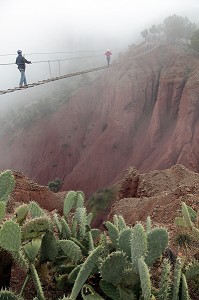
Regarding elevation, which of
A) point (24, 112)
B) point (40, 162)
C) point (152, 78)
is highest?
point (152, 78)

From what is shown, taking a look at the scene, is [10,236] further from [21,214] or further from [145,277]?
[145,277]

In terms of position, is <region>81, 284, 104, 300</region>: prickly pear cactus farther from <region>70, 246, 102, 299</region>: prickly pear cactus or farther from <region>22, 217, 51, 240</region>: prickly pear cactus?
<region>22, 217, 51, 240</region>: prickly pear cactus

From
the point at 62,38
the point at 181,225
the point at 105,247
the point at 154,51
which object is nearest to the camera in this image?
the point at 105,247

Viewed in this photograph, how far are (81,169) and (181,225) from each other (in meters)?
30.9

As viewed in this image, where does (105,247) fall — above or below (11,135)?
above

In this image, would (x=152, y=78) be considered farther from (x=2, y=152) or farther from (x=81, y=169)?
(x=2, y=152)

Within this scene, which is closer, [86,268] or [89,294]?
[86,268]

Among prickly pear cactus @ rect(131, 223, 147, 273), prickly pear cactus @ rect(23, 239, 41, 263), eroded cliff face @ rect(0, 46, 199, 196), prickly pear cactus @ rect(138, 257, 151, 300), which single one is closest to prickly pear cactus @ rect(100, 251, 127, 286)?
prickly pear cactus @ rect(131, 223, 147, 273)

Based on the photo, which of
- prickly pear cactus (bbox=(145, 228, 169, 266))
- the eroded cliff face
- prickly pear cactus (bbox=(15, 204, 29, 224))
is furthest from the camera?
the eroded cliff face

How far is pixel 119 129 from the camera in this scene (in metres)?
38.8

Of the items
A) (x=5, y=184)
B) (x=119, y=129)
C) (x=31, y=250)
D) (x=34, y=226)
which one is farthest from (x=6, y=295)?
(x=119, y=129)

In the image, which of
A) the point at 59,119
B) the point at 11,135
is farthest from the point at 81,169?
the point at 11,135

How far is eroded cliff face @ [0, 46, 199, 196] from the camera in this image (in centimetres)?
3169

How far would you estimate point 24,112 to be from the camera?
50281mm
